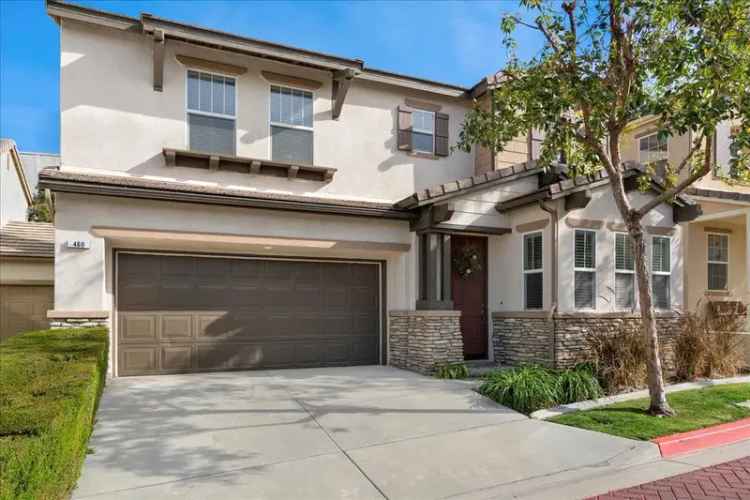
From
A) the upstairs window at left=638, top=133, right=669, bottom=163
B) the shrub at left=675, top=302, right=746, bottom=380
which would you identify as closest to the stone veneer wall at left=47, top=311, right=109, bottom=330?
the shrub at left=675, top=302, right=746, bottom=380

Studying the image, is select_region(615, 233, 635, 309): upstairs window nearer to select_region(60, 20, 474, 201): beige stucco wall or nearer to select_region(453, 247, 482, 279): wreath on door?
select_region(453, 247, 482, 279): wreath on door

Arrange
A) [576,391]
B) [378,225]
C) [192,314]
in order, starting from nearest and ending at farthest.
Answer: [576,391] → [192,314] → [378,225]

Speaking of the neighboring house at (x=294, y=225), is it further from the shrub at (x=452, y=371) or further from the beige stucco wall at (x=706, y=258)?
the beige stucco wall at (x=706, y=258)

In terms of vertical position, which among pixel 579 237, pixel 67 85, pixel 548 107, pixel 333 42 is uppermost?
pixel 333 42

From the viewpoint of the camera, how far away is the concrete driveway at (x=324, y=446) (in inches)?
196

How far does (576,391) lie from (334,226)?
19.4ft

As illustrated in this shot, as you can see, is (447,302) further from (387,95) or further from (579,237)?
(387,95)

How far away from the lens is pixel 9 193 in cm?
1514

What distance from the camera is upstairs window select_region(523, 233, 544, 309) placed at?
10891mm

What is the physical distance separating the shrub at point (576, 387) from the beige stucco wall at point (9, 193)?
15.1 meters

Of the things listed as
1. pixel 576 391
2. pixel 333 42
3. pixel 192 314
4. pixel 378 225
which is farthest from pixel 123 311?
pixel 576 391

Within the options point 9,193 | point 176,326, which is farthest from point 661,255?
point 9,193

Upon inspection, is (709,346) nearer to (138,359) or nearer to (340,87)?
(340,87)

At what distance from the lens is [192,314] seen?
34.8ft
